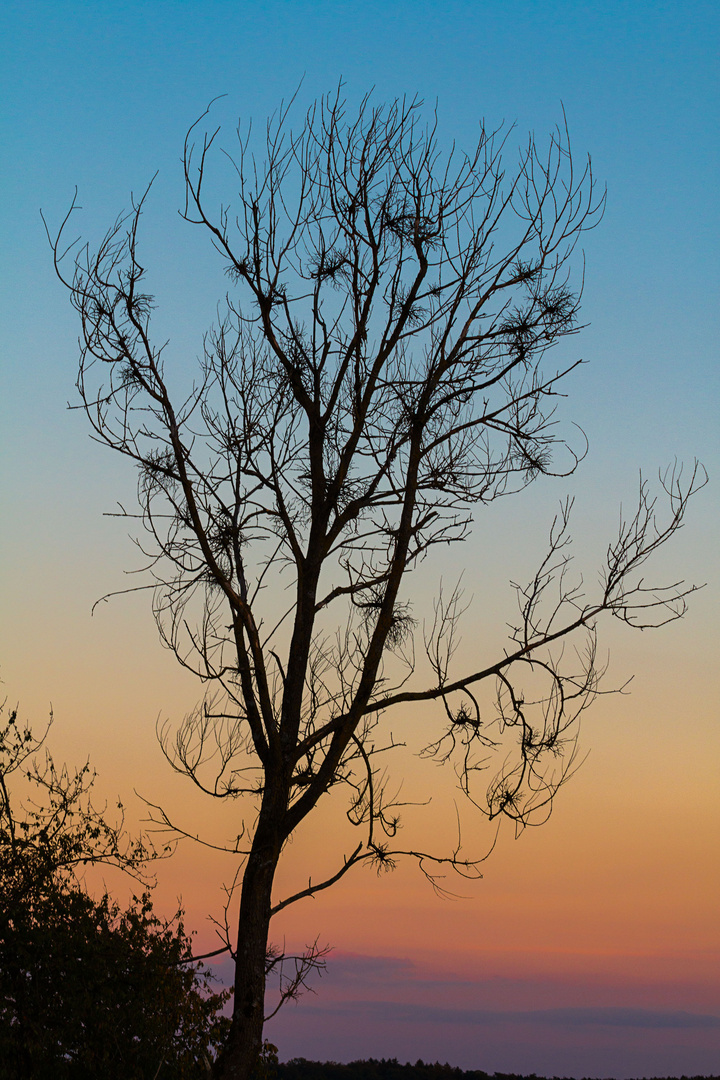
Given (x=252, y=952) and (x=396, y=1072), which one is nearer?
(x=252, y=952)

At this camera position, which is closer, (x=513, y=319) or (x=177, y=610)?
(x=177, y=610)

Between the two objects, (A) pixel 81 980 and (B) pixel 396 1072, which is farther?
(B) pixel 396 1072

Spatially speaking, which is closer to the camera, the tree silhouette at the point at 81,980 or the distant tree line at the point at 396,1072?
the tree silhouette at the point at 81,980

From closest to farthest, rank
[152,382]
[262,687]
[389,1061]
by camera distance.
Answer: [262,687] < [152,382] < [389,1061]

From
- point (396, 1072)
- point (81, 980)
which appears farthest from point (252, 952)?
point (396, 1072)

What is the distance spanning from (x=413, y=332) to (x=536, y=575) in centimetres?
211

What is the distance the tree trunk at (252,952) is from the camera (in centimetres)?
541

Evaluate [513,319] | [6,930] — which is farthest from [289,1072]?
[513,319]

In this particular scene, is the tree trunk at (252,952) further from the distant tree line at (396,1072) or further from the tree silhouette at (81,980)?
the distant tree line at (396,1072)

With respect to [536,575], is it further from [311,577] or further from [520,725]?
[311,577]

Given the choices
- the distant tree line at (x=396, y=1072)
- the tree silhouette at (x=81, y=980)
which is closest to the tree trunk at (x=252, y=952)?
the tree silhouette at (x=81, y=980)

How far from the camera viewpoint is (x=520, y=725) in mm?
6438

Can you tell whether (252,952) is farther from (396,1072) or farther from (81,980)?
(396,1072)

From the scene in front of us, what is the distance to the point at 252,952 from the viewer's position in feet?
18.3
